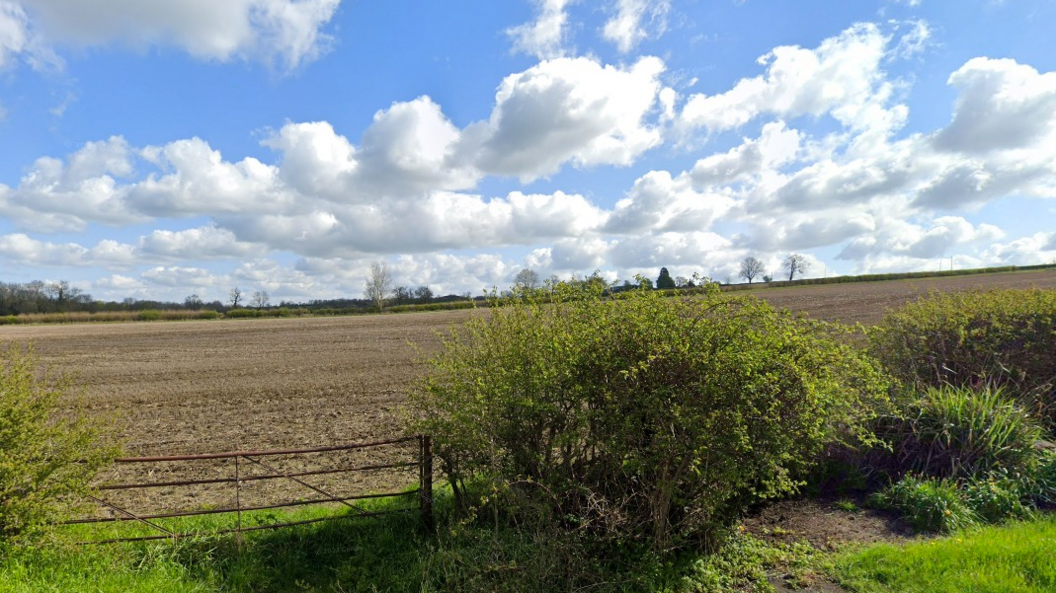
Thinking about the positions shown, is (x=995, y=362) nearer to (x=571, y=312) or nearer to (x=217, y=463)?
(x=571, y=312)

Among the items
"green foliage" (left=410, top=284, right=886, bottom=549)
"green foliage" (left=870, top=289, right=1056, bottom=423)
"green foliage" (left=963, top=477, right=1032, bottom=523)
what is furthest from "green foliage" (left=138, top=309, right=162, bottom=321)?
"green foliage" (left=963, top=477, right=1032, bottom=523)

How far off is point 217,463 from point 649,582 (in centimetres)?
769

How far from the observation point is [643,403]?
176 inches

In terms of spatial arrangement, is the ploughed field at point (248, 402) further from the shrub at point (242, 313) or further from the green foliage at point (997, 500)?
the shrub at point (242, 313)

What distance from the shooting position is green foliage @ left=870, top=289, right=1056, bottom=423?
321 inches

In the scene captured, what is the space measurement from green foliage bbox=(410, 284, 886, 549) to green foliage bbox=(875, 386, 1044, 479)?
2141 mm

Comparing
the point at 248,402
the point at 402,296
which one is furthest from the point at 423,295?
the point at 248,402

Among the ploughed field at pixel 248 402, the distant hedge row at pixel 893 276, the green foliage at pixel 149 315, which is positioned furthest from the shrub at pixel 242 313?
the distant hedge row at pixel 893 276

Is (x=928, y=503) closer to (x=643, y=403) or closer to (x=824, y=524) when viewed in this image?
(x=824, y=524)

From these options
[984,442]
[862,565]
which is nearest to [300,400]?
[862,565]

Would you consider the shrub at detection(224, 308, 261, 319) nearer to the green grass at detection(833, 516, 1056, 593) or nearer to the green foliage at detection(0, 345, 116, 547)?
the green foliage at detection(0, 345, 116, 547)

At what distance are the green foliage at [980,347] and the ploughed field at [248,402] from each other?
1160 mm

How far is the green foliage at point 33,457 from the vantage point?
4.84 meters

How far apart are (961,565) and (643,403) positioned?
127 inches
